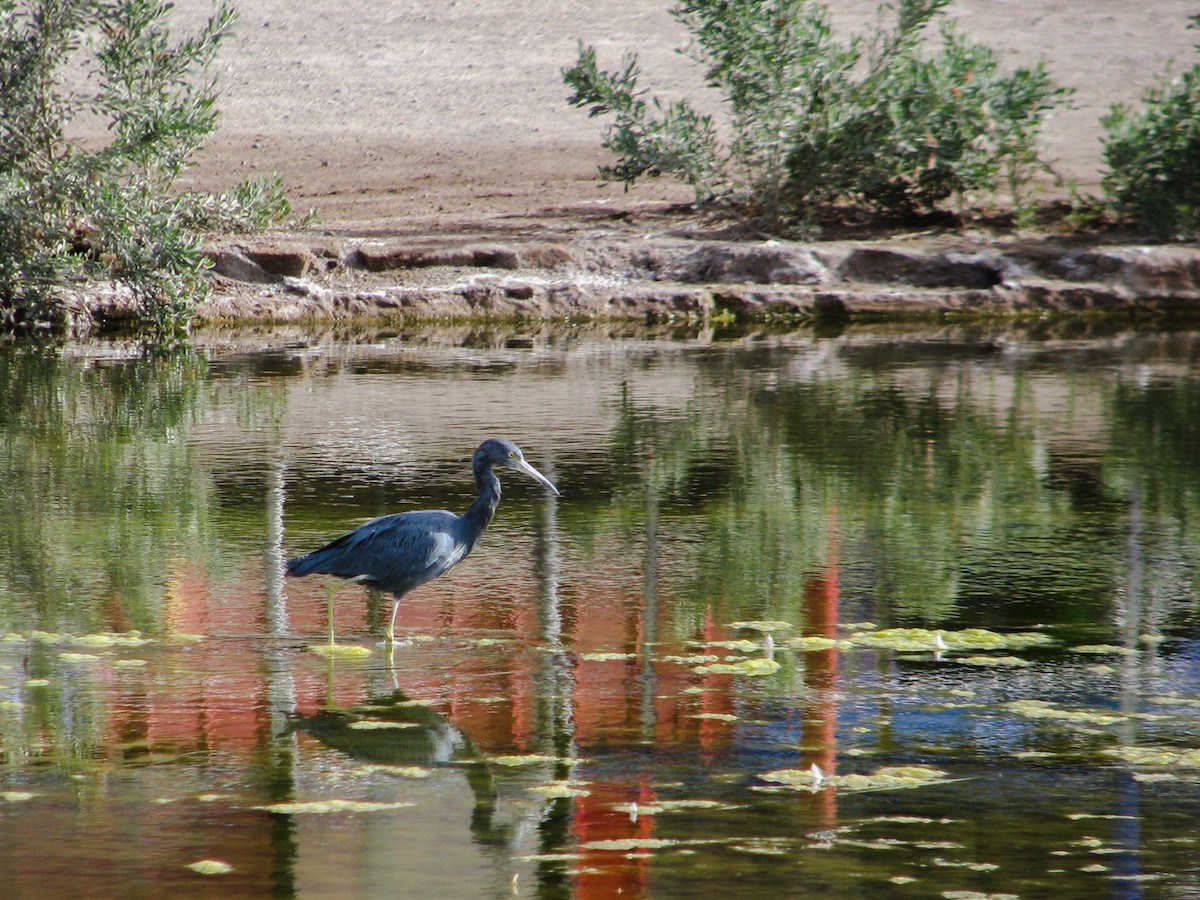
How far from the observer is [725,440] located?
1072 centimetres

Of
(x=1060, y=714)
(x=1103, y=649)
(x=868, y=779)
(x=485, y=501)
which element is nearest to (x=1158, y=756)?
(x=1060, y=714)

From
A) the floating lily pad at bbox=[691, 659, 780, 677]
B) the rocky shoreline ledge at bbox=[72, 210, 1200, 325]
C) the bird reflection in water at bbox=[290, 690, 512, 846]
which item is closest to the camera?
the bird reflection in water at bbox=[290, 690, 512, 846]

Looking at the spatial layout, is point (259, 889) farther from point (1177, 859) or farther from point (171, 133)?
point (171, 133)

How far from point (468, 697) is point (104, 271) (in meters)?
11.1

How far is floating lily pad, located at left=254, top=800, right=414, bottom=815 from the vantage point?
4.64 metres

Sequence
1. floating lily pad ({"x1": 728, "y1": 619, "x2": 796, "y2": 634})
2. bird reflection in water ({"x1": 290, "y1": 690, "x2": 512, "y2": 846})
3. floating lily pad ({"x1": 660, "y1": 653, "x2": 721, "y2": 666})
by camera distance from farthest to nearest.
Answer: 1. floating lily pad ({"x1": 728, "y1": 619, "x2": 796, "y2": 634})
2. floating lily pad ({"x1": 660, "y1": 653, "x2": 721, "y2": 666})
3. bird reflection in water ({"x1": 290, "y1": 690, "x2": 512, "y2": 846})

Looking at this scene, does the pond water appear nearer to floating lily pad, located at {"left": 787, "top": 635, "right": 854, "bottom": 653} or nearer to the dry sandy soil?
floating lily pad, located at {"left": 787, "top": 635, "right": 854, "bottom": 653}

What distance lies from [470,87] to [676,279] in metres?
10.2

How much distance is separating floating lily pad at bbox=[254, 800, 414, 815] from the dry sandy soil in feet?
49.1

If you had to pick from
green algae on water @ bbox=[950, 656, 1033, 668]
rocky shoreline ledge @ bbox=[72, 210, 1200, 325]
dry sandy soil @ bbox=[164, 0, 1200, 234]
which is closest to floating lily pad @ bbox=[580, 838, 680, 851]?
green algae on water @ bbox=[950, 656, 1033, 668]

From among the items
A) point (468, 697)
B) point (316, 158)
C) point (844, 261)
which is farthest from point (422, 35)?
point (468, 697)

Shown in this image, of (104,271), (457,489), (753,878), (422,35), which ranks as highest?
(422,35)

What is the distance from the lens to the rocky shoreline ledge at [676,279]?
56.5 ft

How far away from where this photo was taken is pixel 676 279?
18.1m
